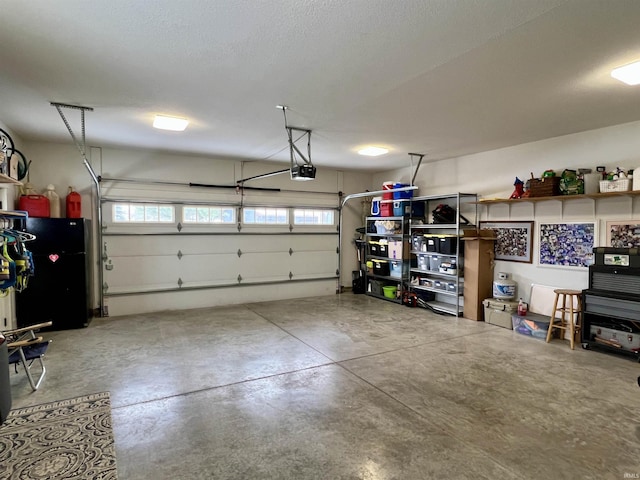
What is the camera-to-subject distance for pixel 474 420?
2730mm

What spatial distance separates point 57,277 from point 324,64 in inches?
188

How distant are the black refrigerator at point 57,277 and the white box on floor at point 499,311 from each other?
6.06m

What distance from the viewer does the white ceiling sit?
82.9 inches

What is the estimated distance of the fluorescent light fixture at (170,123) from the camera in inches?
166

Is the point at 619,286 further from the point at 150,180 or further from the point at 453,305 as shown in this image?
the point at 150,180

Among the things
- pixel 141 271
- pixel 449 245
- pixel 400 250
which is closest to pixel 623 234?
pixel 449 245

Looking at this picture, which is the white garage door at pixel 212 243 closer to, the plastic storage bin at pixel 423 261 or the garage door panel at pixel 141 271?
the garage door panel at pixel 141 271

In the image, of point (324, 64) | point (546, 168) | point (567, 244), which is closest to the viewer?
point (324, 64)

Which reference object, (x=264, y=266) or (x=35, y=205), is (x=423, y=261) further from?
(x=35, y=205)

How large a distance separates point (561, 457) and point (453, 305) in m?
4.25

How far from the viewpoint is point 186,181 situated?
6.54 meters

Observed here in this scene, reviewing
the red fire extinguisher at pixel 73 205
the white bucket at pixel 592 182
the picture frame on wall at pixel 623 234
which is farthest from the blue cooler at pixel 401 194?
the red fire extinguisher at pixel 73 205

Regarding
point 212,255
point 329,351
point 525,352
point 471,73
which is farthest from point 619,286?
point 212,255

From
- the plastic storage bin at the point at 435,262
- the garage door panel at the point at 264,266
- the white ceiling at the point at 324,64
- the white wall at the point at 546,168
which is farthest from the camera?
the garage door panel at the point at 264,266
